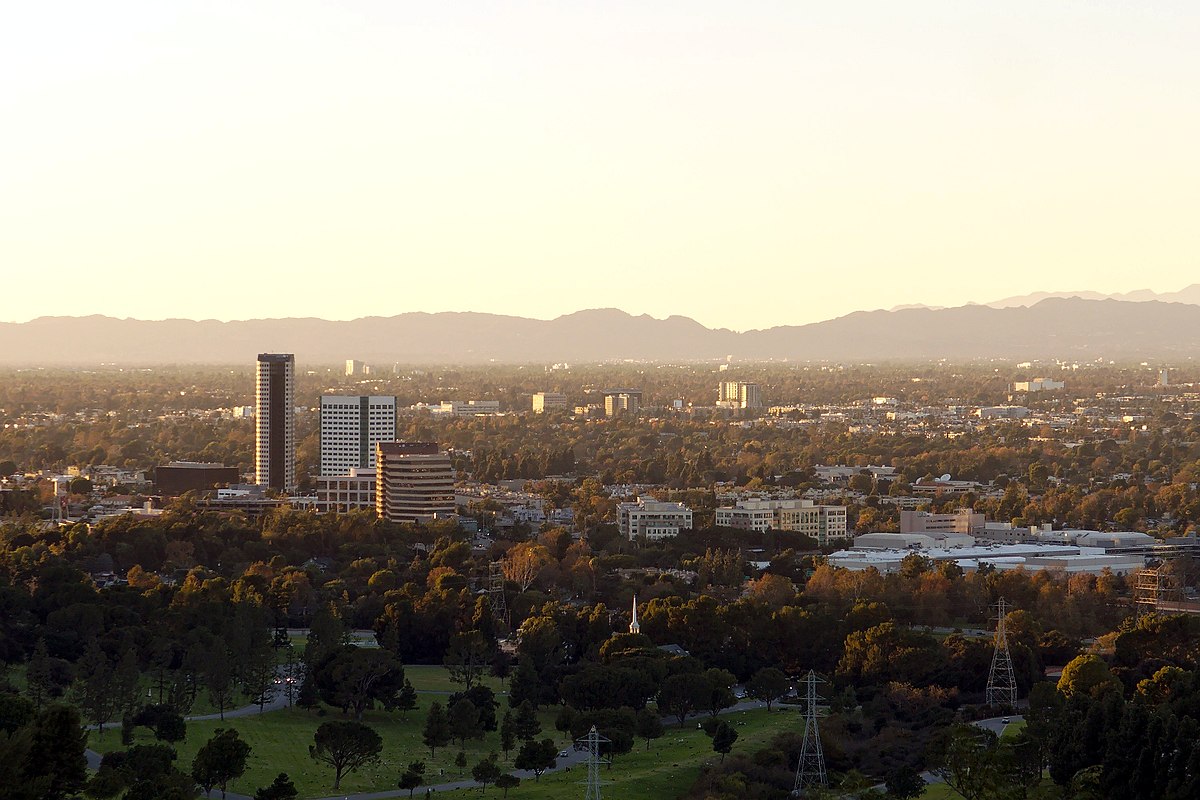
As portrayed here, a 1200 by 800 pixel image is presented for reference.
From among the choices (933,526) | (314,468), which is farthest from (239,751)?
(314,468)

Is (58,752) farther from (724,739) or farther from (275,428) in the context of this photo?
(275,428)

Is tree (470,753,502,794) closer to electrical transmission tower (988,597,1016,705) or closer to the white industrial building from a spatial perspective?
electrical transmission tower (988,597,1016,705)

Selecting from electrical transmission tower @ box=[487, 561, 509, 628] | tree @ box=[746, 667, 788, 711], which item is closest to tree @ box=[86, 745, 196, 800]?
tree @ box=[746, 667, 788, 711]

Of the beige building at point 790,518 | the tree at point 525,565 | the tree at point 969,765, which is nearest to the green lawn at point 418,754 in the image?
the tree at point 969,765

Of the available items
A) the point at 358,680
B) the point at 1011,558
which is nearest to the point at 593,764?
the point at 358,680

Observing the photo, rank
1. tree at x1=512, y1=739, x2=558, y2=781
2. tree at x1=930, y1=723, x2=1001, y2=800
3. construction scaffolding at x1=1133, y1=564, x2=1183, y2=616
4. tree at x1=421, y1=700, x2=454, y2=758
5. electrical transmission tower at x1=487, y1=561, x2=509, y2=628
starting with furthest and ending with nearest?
construction scaffolding at x1=1133, y1=564, x2=1183, y2=616
electrical transmission tower at x1=487, y1=561, x2=509, y2=628
tree at x1=421, y1=700, x2=454, y2=758
tree at x1=512, y1=739, x2=558, y2=781
tree at x1=930, y1=723, x2=1001, y2=800
